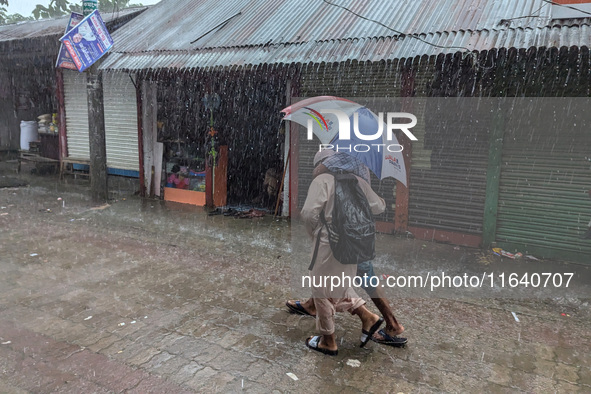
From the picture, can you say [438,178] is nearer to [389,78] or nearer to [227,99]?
[389,78]

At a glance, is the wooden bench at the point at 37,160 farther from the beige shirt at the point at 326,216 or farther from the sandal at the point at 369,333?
the sandal at the point at 369,333

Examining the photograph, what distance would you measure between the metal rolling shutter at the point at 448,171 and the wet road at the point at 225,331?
53cm

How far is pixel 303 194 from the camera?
27.2ft

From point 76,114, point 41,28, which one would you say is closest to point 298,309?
point 76,114

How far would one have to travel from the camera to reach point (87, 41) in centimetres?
813

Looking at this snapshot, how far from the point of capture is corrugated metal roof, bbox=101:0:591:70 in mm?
5789

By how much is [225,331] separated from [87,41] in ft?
21.9

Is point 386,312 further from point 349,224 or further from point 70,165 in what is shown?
point 70,165

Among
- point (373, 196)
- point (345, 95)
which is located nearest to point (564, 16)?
point (345, 95)

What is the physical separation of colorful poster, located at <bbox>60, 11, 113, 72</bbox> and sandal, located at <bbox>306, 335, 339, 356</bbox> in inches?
278

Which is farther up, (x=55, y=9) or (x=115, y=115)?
(x=55, y=9)

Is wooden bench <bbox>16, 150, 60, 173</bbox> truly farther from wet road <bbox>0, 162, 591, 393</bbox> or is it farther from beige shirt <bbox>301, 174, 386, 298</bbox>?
beige shirt <bbox>301, 174, 386, 298</bbox>

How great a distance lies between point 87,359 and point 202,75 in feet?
18.1

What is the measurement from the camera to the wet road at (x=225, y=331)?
135 inches
